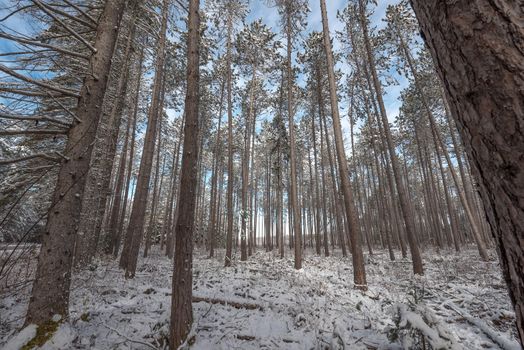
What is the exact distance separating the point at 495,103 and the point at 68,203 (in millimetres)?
4201

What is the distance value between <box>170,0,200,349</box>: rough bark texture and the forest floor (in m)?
0.31

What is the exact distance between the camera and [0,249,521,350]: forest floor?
3.05m

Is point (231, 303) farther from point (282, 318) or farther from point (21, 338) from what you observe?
point (21, 338)

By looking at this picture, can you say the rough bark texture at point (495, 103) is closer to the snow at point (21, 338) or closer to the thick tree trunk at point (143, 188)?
the snow at point (21, 338)

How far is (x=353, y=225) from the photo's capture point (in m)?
7.23

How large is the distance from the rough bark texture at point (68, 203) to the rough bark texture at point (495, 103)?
12.7 feet

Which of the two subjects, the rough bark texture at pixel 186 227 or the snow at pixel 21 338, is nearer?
the snow at pixel 21 338

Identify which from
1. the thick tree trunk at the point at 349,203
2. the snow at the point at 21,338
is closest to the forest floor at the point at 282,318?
the snow at the point at 21,338

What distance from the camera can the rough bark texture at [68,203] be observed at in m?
2.95

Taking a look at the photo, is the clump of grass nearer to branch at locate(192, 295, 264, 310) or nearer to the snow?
the snow

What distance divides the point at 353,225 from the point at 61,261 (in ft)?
22.3

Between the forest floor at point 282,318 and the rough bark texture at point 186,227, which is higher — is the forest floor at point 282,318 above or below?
below

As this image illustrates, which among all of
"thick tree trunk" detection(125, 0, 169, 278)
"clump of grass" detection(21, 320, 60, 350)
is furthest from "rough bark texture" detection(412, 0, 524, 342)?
"thick tree trunk" detection(125, 0, 169, 278)

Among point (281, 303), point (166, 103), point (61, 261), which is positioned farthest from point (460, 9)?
point (166, 103)
